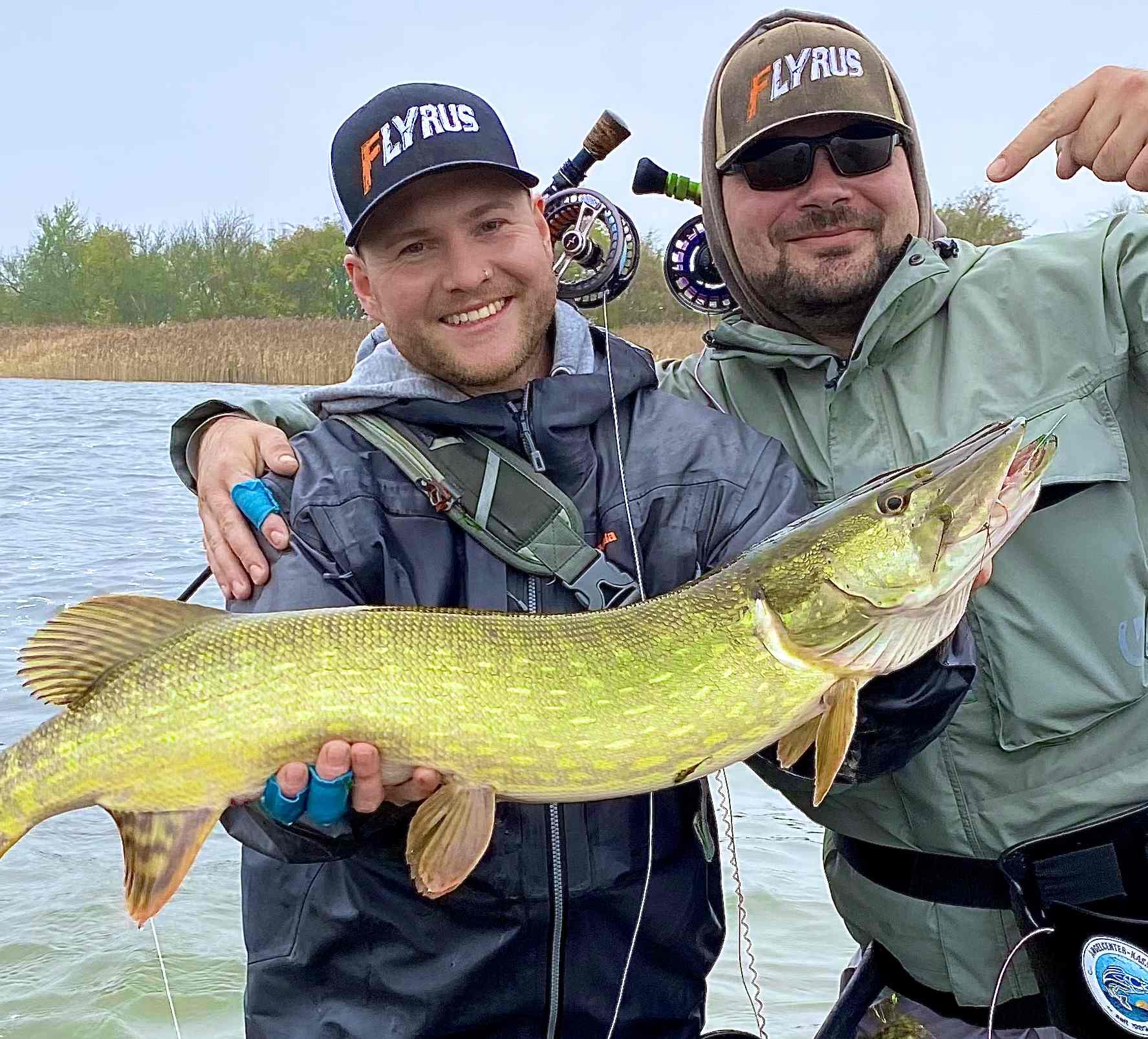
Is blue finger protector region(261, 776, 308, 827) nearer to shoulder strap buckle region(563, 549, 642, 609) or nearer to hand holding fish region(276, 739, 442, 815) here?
hand holding fish region(276, 739, 442, 815)

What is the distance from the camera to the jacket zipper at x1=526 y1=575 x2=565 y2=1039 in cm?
210

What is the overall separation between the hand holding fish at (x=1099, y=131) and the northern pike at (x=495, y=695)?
1.82ft

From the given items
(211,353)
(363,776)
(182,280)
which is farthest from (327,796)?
(182,280)

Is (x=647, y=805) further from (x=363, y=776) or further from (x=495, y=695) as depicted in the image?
(x=363, y=776)

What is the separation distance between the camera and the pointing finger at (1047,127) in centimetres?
207

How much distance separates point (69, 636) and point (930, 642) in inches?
58.8

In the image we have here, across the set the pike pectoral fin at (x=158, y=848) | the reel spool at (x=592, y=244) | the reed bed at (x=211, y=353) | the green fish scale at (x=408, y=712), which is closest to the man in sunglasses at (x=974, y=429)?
the reel spool at (x=592, y=244)

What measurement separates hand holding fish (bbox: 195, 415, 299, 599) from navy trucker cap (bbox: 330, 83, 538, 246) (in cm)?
47

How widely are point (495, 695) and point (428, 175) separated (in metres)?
1.09

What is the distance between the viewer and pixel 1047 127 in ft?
6.89

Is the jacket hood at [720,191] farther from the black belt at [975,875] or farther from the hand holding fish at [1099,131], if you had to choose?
the black belt at [975,875]

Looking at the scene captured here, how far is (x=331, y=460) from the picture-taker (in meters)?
2.27

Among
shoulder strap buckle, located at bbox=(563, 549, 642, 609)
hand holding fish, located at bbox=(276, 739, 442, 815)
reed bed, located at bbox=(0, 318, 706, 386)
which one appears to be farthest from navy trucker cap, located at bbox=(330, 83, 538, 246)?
reed bed, located at bbox=(0, 318, 706, 386)

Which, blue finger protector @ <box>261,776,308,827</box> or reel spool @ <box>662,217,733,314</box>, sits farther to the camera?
reel spool @ <box>662,217,733,314</box>
